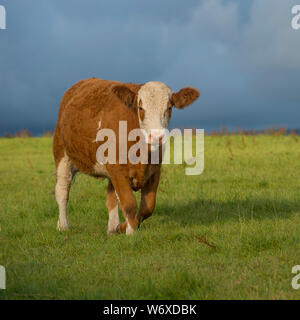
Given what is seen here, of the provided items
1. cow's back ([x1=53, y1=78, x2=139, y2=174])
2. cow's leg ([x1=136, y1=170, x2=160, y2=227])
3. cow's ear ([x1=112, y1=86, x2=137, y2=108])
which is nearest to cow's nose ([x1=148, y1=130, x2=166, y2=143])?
cow's back ([x1=53, y1=78, x2=139, y2=174])

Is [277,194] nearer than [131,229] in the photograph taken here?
No

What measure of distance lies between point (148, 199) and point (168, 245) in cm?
99

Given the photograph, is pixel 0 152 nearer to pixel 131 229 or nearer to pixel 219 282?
pixel 131 229

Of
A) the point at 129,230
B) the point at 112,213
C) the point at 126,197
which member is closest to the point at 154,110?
the point at 126,197

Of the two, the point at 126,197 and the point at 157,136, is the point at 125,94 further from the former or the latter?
the point at 126,197

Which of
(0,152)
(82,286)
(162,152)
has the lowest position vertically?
(82,286)

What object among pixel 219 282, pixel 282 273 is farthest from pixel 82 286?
pixel 282 273

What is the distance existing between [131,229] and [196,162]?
9.83 metres

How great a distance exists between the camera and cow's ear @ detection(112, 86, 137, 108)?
255 inches

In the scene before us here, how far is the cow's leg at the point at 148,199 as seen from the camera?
6742 mm

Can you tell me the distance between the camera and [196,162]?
16203 mm

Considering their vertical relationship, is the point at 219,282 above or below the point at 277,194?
below
